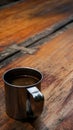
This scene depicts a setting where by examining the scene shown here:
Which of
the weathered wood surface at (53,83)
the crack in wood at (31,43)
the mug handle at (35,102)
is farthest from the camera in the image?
the crack in wood at (31,43)

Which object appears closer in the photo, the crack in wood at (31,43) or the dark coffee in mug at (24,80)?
the dark coffee in mug at (24,80)

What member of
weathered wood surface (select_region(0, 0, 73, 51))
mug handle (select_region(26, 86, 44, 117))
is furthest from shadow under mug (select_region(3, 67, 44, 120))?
weathered wood surface (select_region(0, 0, 73, 51))

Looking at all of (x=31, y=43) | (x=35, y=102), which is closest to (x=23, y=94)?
(x=35, y=102)

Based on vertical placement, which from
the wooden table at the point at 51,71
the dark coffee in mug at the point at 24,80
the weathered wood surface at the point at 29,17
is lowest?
the weathered wood surface at the point at 29,17

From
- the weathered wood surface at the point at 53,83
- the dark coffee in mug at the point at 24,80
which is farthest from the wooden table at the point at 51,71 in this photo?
the dark coffee in mug at the point at 24,80

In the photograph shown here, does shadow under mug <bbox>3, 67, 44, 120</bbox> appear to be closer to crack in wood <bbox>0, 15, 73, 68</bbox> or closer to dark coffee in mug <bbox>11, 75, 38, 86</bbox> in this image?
dark coffee in mug <bbox>11, 75, 38, 86</bbox>

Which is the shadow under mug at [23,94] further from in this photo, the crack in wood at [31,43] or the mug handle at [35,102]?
the crack in wood at [31,43]

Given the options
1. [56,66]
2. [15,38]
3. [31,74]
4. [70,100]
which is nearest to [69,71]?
[56,66]
